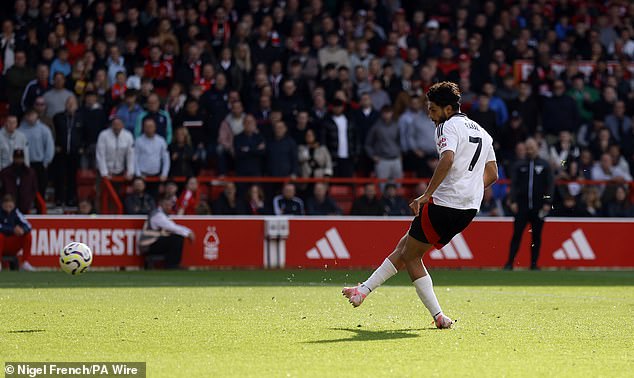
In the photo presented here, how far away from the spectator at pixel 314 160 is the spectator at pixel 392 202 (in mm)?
1143

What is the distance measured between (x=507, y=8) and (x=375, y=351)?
847 inches

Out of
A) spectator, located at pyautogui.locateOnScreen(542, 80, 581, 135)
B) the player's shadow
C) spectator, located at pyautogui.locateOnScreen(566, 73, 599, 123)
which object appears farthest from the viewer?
spectator, located at pyautogui.locateOnScreen(566, 73, 599, 123)

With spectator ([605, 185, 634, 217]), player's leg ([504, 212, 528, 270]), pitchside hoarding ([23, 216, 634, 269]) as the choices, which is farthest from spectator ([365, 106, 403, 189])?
spectator ([605, 185, 634, 217])

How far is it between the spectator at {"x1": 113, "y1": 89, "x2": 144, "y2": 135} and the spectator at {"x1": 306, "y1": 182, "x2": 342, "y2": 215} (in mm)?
3581

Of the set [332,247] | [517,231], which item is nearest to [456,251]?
[517,231]

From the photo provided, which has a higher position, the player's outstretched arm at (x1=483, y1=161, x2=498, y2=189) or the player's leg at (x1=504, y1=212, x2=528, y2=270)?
the player's outstretched arm at (x1=483, y1=161, x2=498, y2=189)

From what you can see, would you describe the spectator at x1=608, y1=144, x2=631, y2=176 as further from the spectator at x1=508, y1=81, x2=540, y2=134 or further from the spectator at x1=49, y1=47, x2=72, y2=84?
the spectator at x1=49, y1=47, x2=72, y2=84

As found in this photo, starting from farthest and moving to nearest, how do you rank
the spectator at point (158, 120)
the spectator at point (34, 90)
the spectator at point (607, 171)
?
the spectator at point (607, 171), the spectator at point (34, 90), the spectator at point (158, 120)

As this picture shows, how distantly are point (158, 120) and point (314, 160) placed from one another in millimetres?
3074

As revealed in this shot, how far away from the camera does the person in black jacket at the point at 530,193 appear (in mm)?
21531

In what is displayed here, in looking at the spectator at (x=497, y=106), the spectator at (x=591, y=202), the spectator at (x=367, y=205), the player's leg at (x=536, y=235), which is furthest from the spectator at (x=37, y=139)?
the spectator at (x=591, y=202)

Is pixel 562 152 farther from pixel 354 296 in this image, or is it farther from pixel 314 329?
pixel 314 329

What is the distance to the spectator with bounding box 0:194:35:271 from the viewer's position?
20.2 m

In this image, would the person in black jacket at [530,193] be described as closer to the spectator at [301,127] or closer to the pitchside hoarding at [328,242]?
the pitchside hoarding at [328,242]
